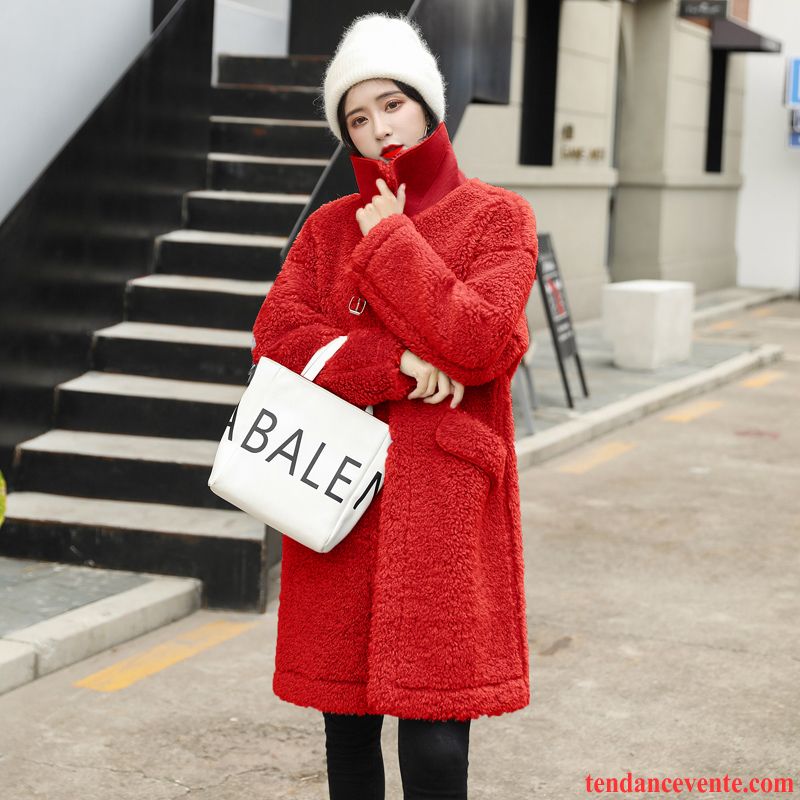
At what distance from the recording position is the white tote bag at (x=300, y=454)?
258 centimetres

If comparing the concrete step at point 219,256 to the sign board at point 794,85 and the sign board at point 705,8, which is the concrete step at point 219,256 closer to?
the sign board at point 705,8

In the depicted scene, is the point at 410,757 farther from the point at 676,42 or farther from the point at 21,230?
the point at 676,42

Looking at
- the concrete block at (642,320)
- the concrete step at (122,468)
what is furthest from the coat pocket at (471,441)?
the concrete block at (642,320)

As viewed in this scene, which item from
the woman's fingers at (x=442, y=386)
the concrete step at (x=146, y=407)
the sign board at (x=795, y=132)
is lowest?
the concrete step at (x=146, y=407)

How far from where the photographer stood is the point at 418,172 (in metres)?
2.65

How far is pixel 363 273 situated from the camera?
2.59 metres

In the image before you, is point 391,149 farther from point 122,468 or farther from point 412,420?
point 122,468

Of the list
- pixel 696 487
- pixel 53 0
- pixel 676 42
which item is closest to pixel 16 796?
pixel 53 0

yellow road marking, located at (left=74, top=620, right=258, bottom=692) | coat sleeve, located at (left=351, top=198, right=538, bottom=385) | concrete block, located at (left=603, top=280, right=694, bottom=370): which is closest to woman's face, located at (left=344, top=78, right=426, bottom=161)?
coat sleeve, located at (left=351, top=198, right=538, bottom=385)

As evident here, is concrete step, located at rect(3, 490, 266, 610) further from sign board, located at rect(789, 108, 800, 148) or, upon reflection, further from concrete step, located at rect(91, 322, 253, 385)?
sign board, located at rect(789, 108, 800, 148)

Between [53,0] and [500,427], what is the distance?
5081 millimetres

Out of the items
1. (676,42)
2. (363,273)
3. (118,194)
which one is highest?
(676,42)

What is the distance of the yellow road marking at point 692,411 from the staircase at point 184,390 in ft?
12.6

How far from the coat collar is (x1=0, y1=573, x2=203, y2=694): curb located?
2.56 meters
